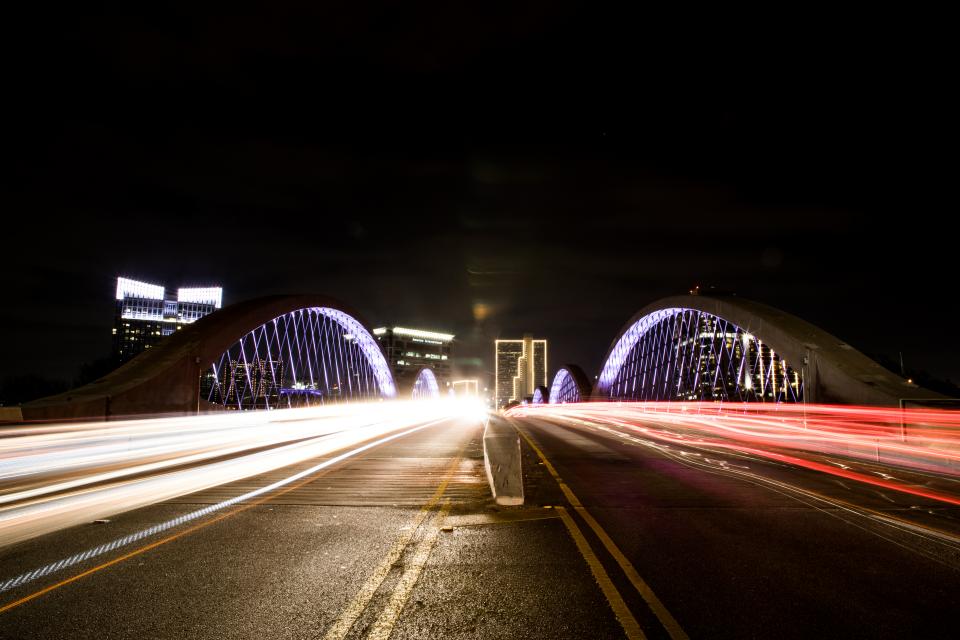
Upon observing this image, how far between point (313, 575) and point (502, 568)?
5.94ft

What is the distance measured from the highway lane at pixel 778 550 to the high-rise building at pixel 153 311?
163462mm

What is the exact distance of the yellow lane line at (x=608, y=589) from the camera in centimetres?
389

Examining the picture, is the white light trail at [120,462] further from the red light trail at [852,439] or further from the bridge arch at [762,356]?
the bridge arch at [762,356]

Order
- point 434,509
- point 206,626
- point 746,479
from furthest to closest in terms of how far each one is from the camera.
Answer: point 746,479
point 434,509
point 206,626

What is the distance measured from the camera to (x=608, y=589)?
15.5ft

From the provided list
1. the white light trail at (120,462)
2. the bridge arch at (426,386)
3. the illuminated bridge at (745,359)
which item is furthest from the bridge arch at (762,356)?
the bridge arch at (426,386)

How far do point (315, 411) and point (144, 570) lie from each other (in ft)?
98.2

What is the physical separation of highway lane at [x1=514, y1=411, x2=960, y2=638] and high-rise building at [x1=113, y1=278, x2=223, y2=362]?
163 m

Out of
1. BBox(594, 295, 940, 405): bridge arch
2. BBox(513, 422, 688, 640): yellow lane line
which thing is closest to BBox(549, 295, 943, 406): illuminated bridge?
BBox(594, 295, 940, 405): bridge arch

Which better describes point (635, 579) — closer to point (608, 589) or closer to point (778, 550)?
point (608, 589)

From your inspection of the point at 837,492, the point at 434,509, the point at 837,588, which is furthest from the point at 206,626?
the point at 837,492

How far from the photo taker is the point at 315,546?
6.17m

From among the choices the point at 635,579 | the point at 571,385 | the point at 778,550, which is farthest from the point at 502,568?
the point at 571,385

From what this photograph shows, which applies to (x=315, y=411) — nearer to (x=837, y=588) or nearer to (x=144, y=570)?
(x=144, y=570)
